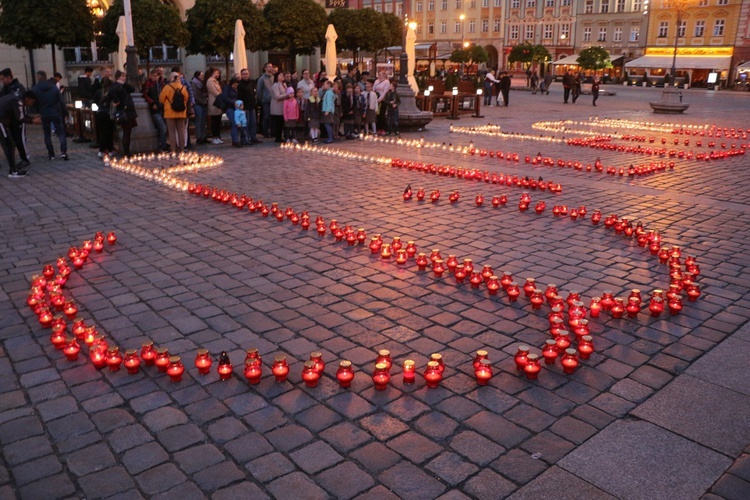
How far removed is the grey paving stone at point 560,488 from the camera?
3.24 meters

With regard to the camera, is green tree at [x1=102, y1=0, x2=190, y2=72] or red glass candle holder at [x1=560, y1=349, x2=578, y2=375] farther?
green tree at [x1=102, y1=0, x2=190, y2=72]

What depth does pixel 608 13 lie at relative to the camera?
71625 millimetres

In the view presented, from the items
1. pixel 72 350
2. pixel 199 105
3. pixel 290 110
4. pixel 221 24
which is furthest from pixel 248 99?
pixel 72 350

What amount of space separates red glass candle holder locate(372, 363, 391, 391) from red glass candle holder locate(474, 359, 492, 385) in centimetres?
62

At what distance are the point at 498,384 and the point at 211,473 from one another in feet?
6.61

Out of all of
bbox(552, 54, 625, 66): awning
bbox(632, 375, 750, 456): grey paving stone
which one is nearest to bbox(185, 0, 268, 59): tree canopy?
bbox(632, 375, 750, 456): grey paving stone

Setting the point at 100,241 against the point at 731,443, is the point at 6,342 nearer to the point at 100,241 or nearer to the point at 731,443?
the point at 100,241

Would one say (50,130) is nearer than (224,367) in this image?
No

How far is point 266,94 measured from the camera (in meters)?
16.9

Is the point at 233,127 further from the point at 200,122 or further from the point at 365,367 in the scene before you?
the point at 365,367

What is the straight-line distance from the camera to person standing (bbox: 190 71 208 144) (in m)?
15.7

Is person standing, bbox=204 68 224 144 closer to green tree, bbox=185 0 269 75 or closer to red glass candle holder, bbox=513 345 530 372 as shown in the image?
green tree, bbox=185 0 269 75

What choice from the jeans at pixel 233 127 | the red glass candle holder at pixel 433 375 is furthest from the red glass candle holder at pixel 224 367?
the jeans at pixel 233 127

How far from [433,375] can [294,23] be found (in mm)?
26815
